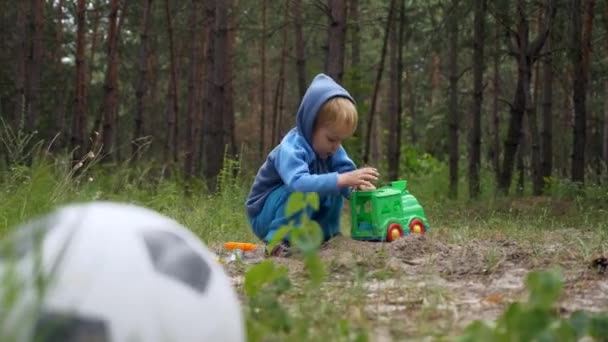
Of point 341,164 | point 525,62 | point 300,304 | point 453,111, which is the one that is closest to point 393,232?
point 341,164

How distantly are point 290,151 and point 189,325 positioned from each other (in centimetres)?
324

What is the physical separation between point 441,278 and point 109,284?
86.8 inches

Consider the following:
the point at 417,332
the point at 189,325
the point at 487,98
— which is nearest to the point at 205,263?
the point at 189,325

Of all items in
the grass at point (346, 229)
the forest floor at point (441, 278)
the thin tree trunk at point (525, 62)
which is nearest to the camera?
the grass at point (346, 229)

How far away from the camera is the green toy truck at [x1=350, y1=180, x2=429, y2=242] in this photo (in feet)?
17.6

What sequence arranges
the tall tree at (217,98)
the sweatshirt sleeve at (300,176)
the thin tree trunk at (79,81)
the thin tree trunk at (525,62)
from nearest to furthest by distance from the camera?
the sweatshirt sleeve at (300,176)
the tall tree at (217,98)
the thin tree trunk at (525,62)
the thin tree trunk at (79,81)

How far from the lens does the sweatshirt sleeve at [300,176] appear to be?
4.98 metres

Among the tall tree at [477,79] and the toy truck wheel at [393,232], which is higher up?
the tall tree at [477,79]

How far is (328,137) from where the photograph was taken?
5.28 metres

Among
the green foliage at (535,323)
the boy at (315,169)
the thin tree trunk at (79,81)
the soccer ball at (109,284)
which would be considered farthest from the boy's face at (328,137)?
the thin tree trunk at (79,81)

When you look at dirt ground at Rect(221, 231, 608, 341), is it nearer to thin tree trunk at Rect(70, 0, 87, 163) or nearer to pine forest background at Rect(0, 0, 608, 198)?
pine forest background at Rect(0, 0, 608, 198)

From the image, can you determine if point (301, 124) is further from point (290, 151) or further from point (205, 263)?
point (205, 263)

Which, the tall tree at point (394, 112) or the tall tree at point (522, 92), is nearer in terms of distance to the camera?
the tall tree at point (522, 92)

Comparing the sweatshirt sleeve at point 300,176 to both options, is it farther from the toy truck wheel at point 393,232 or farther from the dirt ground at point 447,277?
the toy truck wheel at point 393,232
